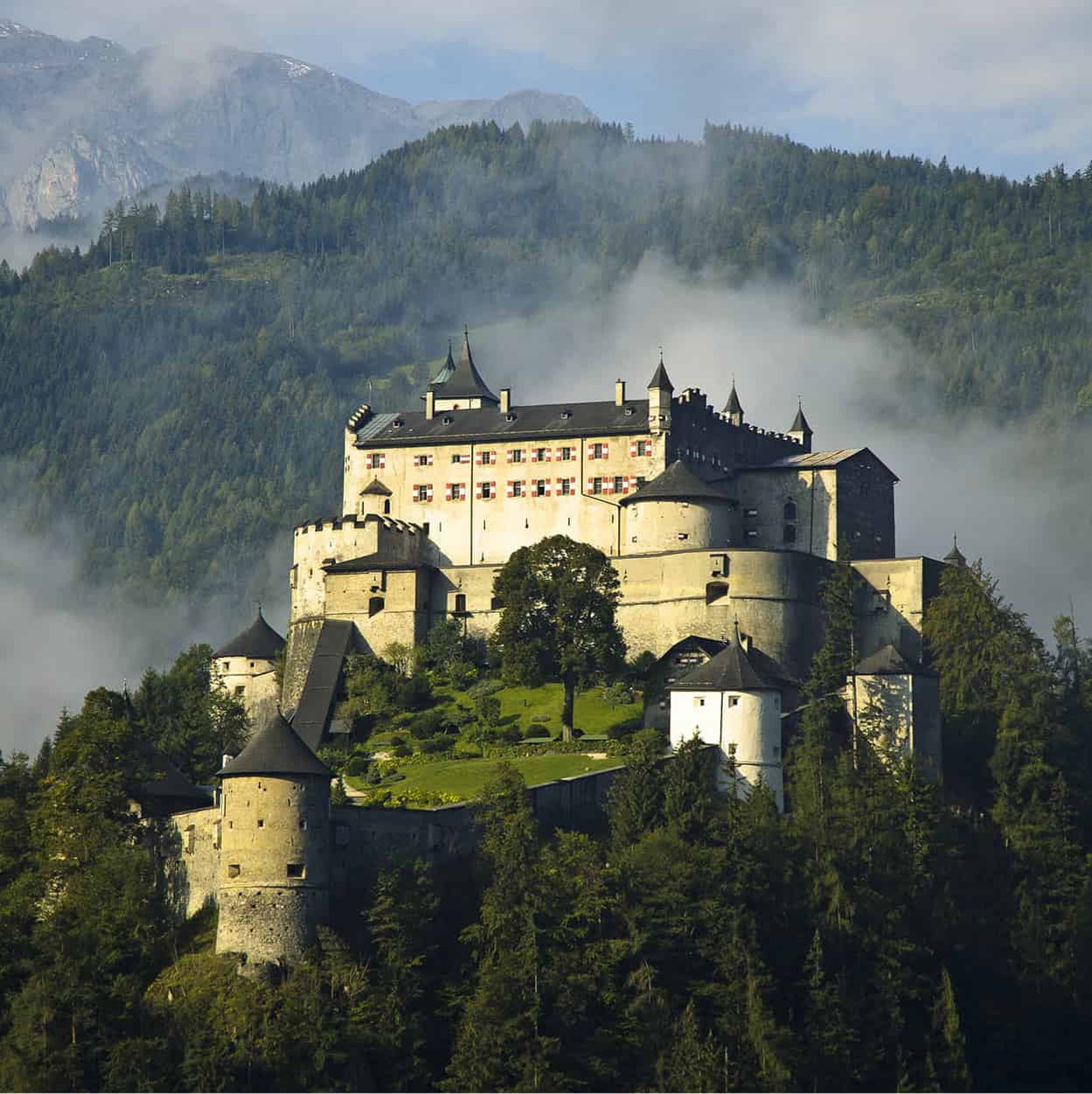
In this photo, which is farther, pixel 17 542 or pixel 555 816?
pixel 17 542

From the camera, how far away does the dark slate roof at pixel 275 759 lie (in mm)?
65812

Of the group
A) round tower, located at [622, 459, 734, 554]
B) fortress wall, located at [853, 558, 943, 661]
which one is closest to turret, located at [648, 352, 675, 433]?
round tower, located at [622, 459, 734, 554]

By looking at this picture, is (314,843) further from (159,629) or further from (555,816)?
(159,629)

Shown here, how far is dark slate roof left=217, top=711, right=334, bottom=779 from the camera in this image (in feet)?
216

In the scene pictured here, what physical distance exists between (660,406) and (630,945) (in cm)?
3753

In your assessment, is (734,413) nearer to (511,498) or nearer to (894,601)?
(511,498)

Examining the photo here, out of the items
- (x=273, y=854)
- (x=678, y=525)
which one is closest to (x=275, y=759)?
(x=273, y=854)

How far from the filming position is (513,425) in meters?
103

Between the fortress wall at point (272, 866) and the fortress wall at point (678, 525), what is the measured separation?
3133 cm

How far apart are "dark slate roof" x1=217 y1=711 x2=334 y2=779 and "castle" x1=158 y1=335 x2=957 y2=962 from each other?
1098 centimetres

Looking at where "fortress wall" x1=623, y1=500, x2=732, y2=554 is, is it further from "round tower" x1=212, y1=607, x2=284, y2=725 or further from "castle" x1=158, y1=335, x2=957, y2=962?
"round tower" x1=212, y1=607, x2=284, y2=725

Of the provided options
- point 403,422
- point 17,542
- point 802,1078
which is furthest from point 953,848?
point 17,542

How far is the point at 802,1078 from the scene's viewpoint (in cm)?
6612

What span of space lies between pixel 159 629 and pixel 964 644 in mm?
102061
